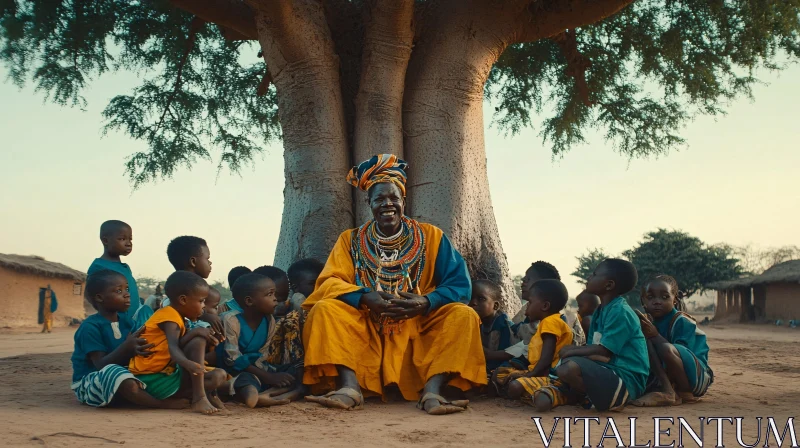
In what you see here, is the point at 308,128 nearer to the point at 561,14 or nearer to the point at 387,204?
the point at 387,204

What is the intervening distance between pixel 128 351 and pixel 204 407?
23.6 inches

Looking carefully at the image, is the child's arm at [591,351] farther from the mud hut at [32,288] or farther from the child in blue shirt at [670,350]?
the mud hut at [32,288]

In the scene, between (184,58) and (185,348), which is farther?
(184,58)

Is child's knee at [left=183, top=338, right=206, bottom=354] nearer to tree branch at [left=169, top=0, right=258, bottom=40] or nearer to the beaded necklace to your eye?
the beaded necklace

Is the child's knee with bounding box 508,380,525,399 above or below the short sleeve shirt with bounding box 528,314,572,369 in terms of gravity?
below

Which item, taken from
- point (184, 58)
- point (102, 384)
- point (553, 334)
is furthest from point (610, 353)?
point (184, 58)

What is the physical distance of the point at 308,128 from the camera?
7098 millimetres

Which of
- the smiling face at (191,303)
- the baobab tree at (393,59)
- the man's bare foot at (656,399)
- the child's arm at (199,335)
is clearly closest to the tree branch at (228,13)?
the baobab tree at (393,59)

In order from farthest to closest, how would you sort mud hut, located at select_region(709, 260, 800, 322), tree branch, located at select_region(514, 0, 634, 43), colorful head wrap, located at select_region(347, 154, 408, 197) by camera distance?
mud hut, located at select_region(709, 260, 800, 322)
tree branch, located at select_region(514, 0, 634, 43)
colorful head wrap, located at select_region(347, 154, 408, 197)

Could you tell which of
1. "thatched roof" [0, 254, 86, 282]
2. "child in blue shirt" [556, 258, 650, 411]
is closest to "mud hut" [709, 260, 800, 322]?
"child in blue shirt" [556, 258, 650, 411]

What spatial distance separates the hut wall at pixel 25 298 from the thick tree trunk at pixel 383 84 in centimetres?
1550

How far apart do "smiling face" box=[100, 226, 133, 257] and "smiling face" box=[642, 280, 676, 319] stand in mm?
3682

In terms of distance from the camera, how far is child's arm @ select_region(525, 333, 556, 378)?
15.2ft

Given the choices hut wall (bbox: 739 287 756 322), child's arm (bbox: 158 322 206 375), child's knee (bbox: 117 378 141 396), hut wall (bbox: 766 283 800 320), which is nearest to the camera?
child's arm (bbox: 158 322 206 375)
